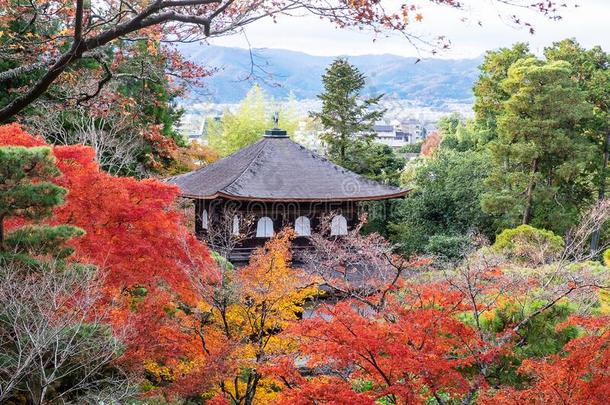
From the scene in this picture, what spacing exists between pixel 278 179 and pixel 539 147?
899 centimetres

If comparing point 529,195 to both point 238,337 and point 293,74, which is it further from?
point 293,74

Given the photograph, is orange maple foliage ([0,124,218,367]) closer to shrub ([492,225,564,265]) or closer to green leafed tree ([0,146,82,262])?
green leafed tree ([0,146,82,262])

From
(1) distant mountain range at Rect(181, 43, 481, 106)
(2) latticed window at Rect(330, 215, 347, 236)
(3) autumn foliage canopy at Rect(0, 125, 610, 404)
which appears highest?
(1) distant mountain range at Rect(181, 43, 481, 106)

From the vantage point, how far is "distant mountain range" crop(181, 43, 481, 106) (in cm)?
486

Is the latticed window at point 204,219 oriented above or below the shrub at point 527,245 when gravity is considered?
above

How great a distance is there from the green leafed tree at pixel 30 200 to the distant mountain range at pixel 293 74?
1988 mm

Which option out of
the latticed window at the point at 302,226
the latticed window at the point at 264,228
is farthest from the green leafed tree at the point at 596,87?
the latticed window at the point at 264,228

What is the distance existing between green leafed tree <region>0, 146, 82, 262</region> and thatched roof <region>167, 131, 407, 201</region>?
872 centimetres

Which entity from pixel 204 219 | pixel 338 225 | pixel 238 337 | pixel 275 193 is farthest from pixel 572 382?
pixel 204 219

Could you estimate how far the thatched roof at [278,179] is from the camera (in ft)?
55.5

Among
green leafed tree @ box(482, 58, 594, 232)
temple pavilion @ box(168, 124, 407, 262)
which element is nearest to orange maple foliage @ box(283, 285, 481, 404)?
temple pavilion @ box(168, 124, 407, 262)

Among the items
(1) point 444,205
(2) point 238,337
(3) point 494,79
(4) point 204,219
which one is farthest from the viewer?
(3) point 494,79

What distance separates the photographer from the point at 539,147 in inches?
839

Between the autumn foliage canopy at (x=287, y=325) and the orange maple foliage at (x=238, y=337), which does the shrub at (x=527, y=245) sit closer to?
the autumn foliage canopy at (x=287, y=325)
